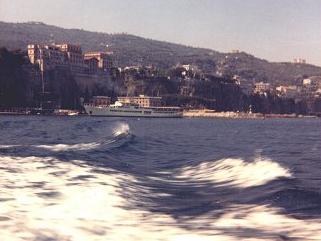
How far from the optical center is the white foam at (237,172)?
574 inches

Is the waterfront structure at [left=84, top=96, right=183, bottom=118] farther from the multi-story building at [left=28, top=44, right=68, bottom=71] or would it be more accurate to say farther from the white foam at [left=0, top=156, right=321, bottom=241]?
the white foam at [left=0, top=156, right=321, bottom=241]

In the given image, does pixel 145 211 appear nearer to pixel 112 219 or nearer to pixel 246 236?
pixel 112 219

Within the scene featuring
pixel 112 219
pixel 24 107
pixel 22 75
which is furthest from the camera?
pixel 22 75

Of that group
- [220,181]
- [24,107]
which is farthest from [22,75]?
[220,181]

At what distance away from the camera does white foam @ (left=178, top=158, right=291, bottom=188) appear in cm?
1457

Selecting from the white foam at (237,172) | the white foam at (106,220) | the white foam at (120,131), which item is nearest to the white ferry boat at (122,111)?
the white foam at (120,131)

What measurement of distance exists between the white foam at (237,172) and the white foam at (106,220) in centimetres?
392

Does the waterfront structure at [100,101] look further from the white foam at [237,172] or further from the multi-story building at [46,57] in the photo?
the white foam at [237,172]

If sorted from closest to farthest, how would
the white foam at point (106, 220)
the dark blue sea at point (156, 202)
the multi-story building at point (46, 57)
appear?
the white foam at point (106, 220) → the dark blue sea at point (156, 202) → the multi-story building at point (46, 57)

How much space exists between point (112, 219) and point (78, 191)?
2.80 m

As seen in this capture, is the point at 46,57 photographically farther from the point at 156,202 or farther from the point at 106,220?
the point at 106,220

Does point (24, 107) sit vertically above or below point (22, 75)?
below

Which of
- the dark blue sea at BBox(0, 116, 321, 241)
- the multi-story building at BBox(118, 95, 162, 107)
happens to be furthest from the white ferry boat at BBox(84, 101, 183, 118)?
the dark blue sea at BBox(0, 116, 321, 241)

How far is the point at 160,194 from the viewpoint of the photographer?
12.5 metres
